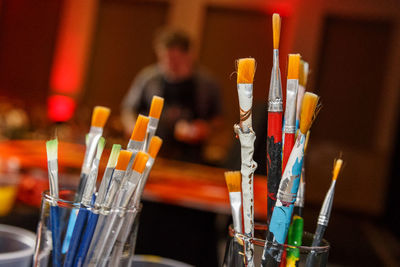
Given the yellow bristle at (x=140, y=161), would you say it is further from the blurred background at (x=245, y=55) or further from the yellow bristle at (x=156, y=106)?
the blurred background at (x=245, y=55)

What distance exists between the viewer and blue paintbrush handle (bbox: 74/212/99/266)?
0.45 m

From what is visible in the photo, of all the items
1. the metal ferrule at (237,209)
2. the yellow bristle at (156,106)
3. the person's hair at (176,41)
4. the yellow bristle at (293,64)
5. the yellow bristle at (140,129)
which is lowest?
the metal ferrule at (237,209)

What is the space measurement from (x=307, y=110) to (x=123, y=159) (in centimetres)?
17

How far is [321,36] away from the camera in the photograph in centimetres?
543

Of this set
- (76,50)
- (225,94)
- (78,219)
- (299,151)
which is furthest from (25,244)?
(76,50)

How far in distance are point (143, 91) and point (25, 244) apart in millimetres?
2490

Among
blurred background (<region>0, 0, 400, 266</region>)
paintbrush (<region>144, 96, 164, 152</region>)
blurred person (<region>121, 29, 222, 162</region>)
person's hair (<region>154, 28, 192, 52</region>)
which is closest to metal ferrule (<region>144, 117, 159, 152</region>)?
paintbrush (<region>144, 96, 164, 152</region>)

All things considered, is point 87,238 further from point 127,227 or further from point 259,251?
point 259,251

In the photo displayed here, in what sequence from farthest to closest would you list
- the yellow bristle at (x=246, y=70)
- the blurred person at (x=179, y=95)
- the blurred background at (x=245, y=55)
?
1. the blurred background at (x=245, y=55)
2. the blurred person at (x=179, y=95)
3. the yellow bristle at (x=246, y=70)

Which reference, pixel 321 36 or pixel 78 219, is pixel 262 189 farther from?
pixel 321 36

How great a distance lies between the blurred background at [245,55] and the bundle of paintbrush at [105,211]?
4587 mm

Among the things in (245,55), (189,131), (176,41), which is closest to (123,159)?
(189,131)

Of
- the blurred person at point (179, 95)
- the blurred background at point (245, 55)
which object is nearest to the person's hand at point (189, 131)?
the blurred person at point (179, 95)

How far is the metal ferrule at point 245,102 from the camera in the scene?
438 mm
